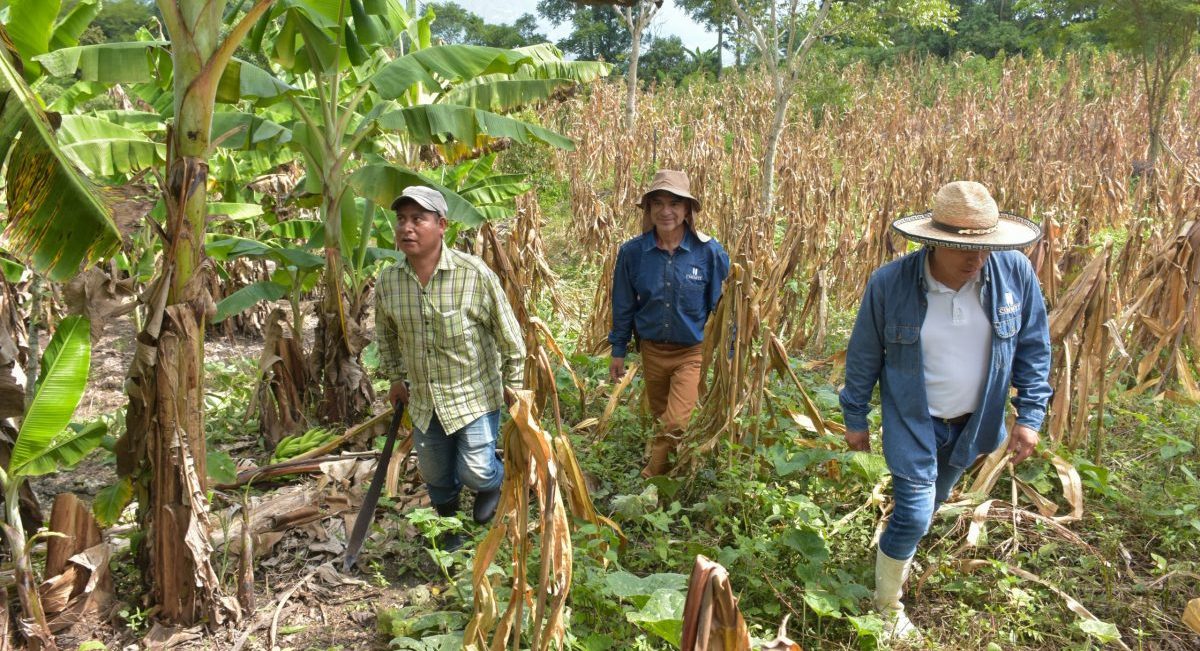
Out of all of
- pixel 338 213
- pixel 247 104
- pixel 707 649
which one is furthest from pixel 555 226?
pixel 707 649

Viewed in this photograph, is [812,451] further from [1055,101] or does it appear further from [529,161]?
[1055,101]

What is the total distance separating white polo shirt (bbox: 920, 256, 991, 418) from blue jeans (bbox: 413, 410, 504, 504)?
1.82 metres

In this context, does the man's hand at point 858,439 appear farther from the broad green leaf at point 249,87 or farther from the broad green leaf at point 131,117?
the broad green leaf at point 131,117

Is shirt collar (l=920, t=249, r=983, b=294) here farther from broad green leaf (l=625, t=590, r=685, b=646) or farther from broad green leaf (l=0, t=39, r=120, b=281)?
broad green leaf (l=0, t=39, r=120, b=281)

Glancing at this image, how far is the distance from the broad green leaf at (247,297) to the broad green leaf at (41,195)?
1.98 meters

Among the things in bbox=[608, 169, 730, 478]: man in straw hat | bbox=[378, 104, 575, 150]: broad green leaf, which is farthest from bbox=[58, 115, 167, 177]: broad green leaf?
bbox=[608, 169, 730, 478]: man in straw hat

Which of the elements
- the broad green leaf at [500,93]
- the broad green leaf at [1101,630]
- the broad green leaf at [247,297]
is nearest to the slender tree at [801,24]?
the broad green leaf at [500,93]

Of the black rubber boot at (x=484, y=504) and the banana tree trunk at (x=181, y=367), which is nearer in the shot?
the banana tree trunk at (x=181, y=367)

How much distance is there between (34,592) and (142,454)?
1.77 ft

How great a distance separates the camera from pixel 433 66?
4523 millimetres

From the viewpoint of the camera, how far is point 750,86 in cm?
1483

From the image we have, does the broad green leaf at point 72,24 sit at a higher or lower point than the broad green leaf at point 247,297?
A: higher

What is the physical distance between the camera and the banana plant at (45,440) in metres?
2.62

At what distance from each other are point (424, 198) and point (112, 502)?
1.67 metres
